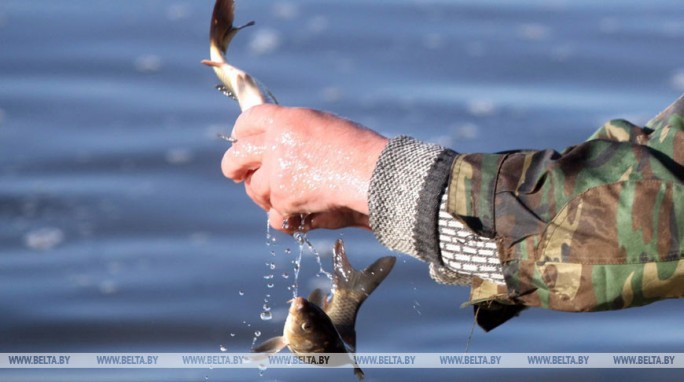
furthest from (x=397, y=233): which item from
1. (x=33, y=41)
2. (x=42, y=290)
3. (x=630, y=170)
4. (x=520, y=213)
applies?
(x=33, y=41)

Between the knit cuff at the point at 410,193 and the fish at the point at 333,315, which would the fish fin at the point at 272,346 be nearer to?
the fish at the point at 333,315

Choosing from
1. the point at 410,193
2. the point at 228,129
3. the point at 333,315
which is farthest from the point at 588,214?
the point at 228,129

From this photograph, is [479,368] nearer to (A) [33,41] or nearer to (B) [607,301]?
(B) [607,301]

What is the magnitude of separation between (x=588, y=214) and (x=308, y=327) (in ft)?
3.63

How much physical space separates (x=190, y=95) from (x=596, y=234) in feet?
13.7

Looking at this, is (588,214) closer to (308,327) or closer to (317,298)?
→ (308,327)

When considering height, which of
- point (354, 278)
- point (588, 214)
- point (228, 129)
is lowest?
point (588, 214)

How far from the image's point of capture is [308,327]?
11.4ft

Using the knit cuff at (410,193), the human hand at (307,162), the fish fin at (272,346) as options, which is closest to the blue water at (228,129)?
the fish fin at (272,346)

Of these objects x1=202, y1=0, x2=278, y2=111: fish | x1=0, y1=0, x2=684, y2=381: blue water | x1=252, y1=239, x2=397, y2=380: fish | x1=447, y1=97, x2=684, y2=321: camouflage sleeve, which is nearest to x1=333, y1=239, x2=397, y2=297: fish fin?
x1=252, y1=239, x2=397, y2=380: fish

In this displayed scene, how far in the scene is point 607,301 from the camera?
268cm

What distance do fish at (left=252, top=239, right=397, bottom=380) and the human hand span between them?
365 mm

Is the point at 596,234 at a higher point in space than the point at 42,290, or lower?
lower

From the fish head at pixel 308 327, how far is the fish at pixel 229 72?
1.84ft
